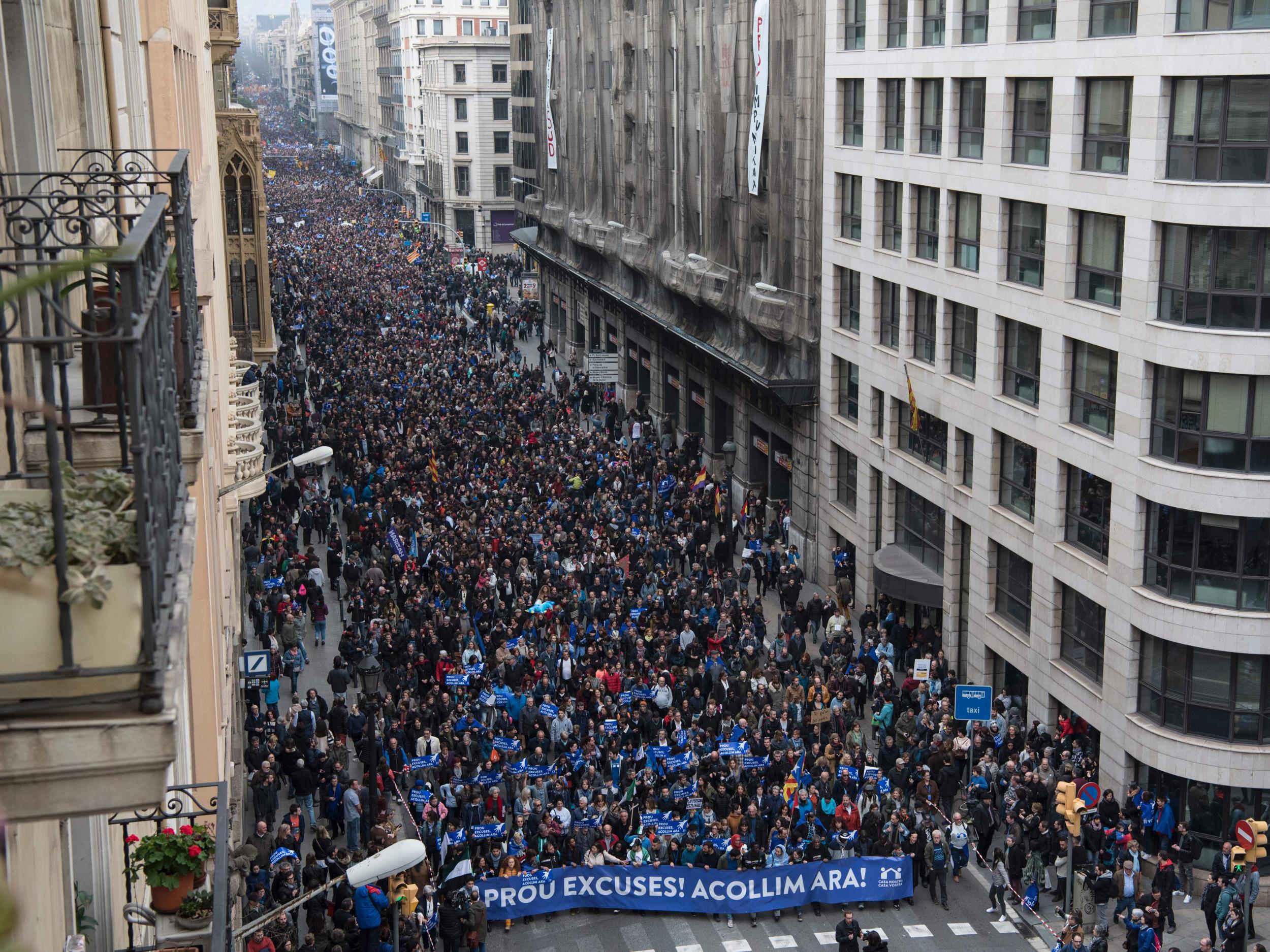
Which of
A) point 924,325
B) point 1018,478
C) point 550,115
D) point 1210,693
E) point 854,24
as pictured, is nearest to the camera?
point 1210,693

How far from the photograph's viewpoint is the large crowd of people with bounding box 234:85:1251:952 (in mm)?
26266

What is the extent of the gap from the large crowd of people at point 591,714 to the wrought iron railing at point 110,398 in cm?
1351

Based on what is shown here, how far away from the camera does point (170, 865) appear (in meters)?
10.9

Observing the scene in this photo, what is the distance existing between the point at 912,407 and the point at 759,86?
1507cm

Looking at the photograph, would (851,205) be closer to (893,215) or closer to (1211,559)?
(893,215)

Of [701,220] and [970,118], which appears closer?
[970,118]

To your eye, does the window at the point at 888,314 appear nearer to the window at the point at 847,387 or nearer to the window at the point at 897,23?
the window at the point at 847,387

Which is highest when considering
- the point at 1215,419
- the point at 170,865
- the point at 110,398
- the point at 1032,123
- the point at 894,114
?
the point at 894,114

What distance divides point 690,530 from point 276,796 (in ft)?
66.7

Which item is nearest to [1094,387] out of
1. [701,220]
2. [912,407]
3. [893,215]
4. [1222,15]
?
[1222,15]

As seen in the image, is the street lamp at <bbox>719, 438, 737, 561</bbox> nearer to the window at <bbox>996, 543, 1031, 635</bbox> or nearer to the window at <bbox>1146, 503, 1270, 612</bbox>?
the window at <bbox>996, 543, 1031, 635</bbox>

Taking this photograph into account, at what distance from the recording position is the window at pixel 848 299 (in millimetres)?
44219

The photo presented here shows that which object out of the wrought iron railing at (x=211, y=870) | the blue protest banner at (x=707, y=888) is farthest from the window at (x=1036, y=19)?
the wrought iron railing at (x=211, y=870)

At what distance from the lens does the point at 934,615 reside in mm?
39719
